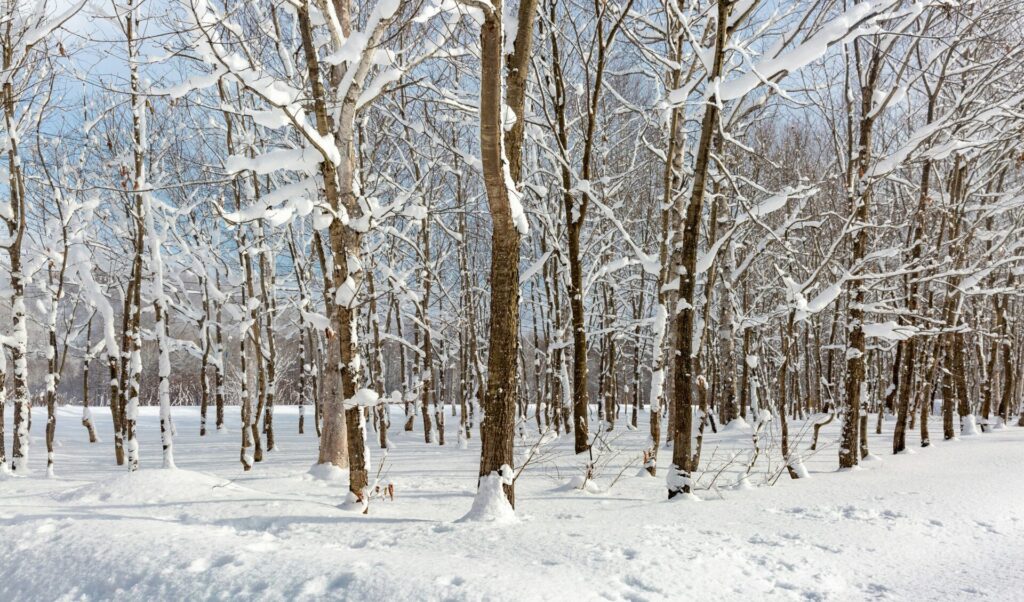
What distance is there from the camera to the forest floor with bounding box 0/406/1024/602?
9.70 ft

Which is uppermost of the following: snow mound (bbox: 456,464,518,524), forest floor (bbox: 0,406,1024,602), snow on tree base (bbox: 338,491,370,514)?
snow mound (bbox: 456,464,518,524)

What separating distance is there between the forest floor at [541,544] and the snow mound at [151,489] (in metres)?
0.02

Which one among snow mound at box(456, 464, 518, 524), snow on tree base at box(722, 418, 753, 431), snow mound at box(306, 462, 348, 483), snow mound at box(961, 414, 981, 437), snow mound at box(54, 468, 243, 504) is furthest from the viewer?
snow on tree base at box(722, 418, 753, 431)

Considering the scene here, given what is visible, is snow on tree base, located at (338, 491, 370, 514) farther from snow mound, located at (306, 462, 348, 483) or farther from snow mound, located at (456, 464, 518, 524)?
snow mound, located at (306, 462, 348, 483)

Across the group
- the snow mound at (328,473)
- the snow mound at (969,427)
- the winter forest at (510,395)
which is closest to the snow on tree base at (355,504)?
the winter forest at (510,395)

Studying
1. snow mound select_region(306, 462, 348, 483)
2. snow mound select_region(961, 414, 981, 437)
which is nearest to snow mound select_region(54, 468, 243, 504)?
snow mound select_region(306, 462, 348, 483)

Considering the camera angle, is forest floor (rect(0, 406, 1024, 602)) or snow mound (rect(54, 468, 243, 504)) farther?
snow mound (rect(54, 468, 243, 504))

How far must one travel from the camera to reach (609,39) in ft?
24.5

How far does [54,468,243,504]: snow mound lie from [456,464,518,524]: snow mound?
8.47ft

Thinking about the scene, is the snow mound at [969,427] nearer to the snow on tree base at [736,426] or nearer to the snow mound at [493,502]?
the snow on tree base at [736,426]

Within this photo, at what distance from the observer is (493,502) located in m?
4.14

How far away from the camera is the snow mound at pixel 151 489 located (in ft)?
16.9

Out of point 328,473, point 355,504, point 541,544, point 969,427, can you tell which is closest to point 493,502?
point 541,544

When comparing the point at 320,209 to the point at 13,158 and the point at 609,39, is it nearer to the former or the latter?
the point at 609,39
